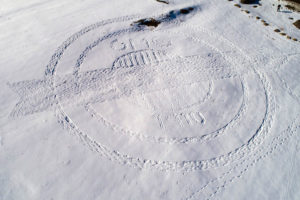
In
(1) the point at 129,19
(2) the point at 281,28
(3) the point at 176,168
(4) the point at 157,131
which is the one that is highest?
(1) the point at 129,19

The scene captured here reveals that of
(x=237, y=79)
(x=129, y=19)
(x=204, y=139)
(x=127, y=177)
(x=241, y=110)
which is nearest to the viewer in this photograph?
(x=127, y=177)

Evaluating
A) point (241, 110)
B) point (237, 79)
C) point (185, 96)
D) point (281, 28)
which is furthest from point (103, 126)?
point (281, 28)

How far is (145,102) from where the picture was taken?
34.4 ft

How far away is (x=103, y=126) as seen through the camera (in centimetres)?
970

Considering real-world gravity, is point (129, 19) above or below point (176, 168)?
above

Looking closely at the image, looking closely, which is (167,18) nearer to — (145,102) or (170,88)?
(170,88)

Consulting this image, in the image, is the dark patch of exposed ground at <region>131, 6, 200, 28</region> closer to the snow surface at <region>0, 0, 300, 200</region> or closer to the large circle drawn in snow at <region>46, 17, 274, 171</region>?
the snow surface at <region>0, 0, 300, 200</region>

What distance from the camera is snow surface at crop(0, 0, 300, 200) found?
337 inches

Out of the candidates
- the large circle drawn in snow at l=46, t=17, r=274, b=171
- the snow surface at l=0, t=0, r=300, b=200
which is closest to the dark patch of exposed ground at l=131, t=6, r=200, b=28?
the snow surface at l=0, t=0, r=300, b=200

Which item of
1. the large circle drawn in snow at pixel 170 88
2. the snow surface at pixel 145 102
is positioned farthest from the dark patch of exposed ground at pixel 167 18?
the large circle drawn in snow at pixel 170 88

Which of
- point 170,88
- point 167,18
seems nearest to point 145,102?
point 170,88

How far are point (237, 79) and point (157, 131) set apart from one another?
16.9 ft

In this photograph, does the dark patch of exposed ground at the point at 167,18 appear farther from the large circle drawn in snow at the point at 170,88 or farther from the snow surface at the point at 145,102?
the large circle drawn in snow at the point at 170,88

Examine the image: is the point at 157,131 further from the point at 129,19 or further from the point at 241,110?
the point at 129,19
